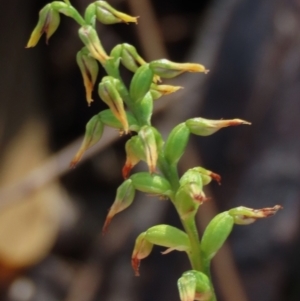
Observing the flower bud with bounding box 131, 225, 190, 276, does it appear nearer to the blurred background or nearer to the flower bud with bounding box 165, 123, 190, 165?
the flower bud with bounding box 165, 123, 190, 165

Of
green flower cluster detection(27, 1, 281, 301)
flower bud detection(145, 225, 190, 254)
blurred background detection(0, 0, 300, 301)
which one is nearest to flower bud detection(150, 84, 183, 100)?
green flower cluster detection(27, 1, 281, 301)

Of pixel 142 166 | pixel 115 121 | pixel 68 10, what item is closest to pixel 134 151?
pixel 115 121

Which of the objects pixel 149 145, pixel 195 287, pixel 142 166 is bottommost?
pixel 142 166

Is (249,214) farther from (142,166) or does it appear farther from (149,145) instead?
(142,166)

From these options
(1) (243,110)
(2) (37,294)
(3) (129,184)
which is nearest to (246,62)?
(1) (243,110)

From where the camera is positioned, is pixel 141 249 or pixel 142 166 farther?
pixel 142 166
